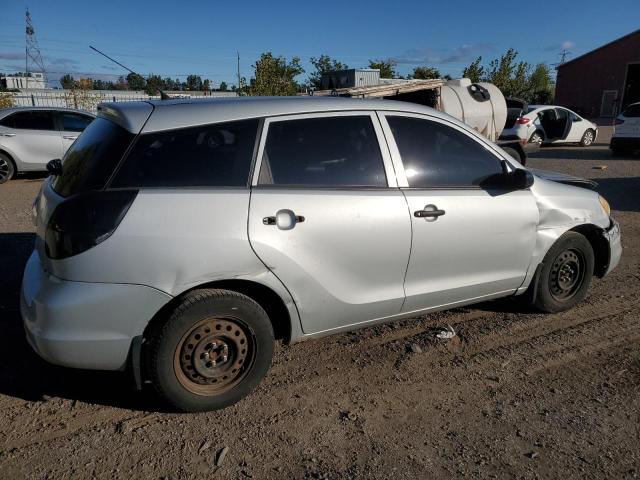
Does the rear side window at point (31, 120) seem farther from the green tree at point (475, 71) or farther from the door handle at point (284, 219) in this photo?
the green tree at point (475, 71)

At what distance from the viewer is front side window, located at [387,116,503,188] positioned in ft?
11.3

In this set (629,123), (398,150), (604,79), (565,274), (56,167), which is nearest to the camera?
(56,167)

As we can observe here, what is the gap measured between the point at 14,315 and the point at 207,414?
7.11ft

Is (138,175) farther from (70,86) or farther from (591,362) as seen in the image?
(70,86)

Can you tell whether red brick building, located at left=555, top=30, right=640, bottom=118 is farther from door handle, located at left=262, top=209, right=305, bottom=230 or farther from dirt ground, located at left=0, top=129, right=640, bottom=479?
door handle, located at left=262, top=209, right=305, bottom=230

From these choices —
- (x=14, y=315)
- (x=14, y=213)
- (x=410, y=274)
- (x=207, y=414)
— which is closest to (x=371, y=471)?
(x=207, y=414)

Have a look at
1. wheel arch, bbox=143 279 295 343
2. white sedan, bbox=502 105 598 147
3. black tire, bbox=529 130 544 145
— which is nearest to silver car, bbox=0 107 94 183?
wheel arch, bbox=143 279 295 343

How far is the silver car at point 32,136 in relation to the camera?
10547 mm

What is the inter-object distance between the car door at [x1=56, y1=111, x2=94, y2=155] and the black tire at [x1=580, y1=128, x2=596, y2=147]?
1633 cm

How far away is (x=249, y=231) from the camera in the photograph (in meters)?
2.82

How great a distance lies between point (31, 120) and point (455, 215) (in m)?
10.5

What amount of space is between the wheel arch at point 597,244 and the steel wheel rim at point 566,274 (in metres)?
0.22

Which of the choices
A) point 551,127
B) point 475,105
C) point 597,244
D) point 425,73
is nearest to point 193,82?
point 425,73

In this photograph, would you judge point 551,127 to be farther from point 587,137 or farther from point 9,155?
point 9,155
